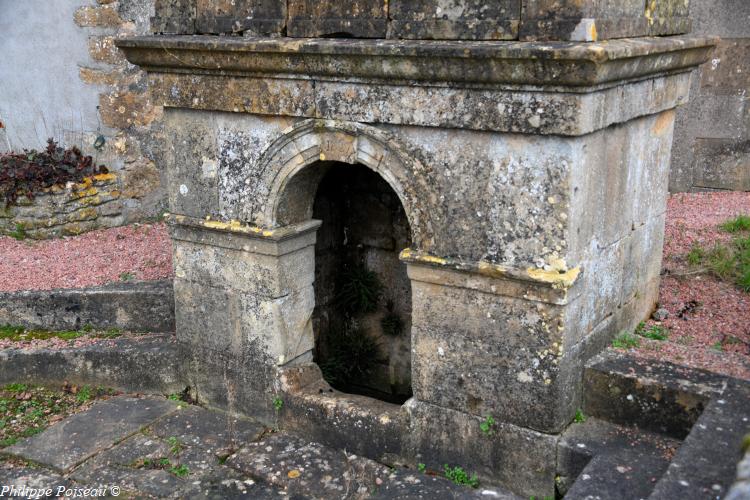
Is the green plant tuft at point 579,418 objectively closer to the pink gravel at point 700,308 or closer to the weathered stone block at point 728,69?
the pink gravel at point 700,308

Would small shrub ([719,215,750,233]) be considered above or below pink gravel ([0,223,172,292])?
above

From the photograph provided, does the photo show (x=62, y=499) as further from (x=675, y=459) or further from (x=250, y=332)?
(x=675, y=459)

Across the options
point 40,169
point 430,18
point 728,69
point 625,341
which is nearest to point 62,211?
point 40,169

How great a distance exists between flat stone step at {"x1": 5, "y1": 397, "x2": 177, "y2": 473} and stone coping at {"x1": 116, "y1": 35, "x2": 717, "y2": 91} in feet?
7.26

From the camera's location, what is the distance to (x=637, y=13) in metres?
3.87

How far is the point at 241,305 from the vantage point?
470cm

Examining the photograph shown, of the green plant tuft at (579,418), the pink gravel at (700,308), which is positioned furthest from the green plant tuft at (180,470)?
the pink gravel at (700,308)

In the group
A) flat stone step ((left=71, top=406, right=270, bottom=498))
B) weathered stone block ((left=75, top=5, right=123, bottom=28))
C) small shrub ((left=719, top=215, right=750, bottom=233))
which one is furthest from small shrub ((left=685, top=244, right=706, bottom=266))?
weathered stone block ((left=75, top=5, right=123, bottom=28))

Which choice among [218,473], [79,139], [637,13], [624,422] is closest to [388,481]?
[218,473]

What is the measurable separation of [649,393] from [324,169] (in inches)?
87.2

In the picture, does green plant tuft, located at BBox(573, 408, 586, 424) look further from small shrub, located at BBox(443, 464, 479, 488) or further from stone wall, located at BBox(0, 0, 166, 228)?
stone wall, located at BBox(0, 0, 166, 228)

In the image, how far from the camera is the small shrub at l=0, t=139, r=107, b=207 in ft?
23.5

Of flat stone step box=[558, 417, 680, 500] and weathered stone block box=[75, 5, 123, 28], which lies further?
weathered stone block box=[75, 5, 123, 28]

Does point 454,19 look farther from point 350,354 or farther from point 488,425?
point 350,354
